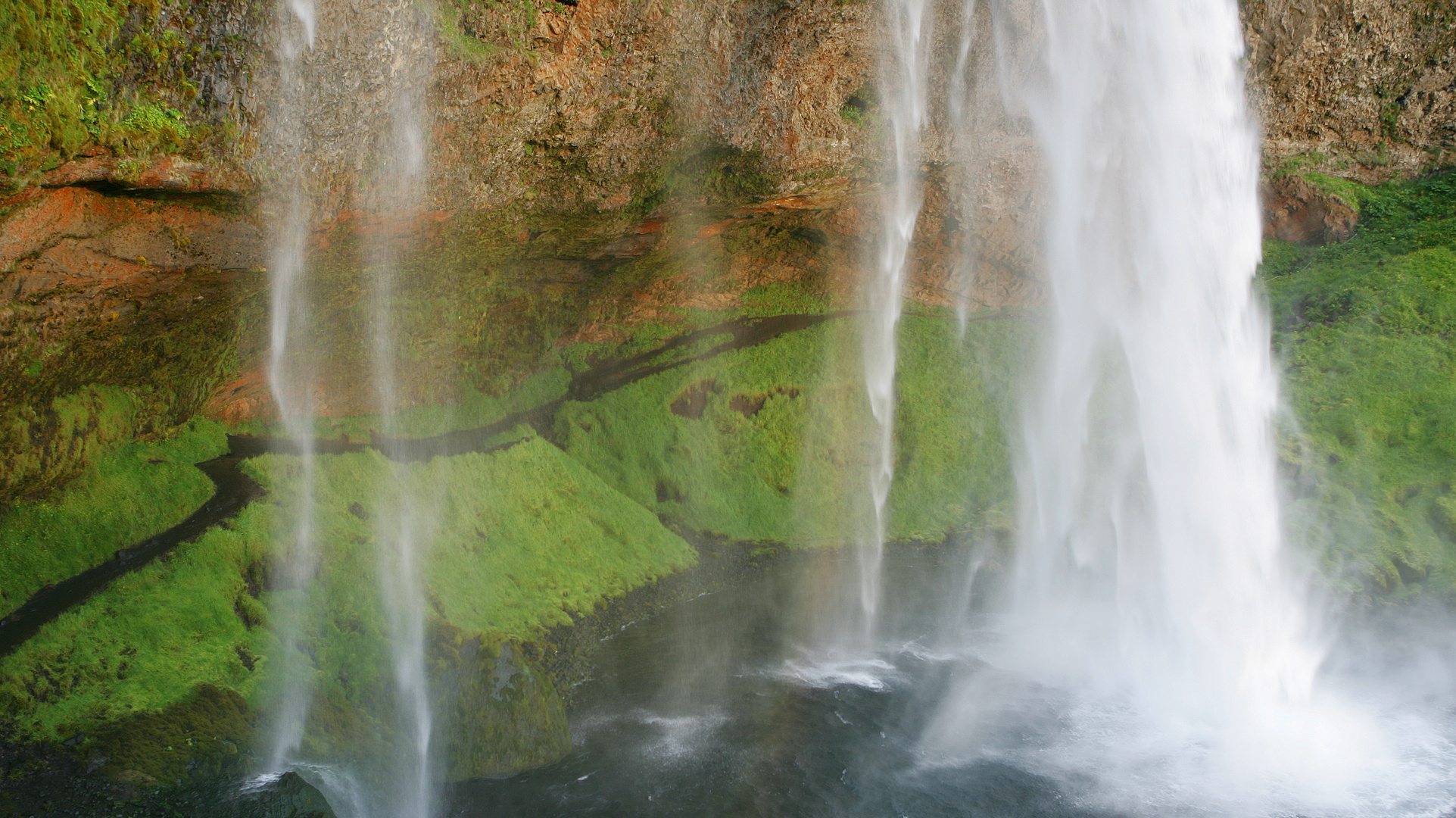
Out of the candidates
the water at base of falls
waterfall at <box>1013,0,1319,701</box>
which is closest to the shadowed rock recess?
the water at base of falls

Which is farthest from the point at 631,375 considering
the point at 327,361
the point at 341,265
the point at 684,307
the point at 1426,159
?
the point at 1426,159

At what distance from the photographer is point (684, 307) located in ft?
64.3

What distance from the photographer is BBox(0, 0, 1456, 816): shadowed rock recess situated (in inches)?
363

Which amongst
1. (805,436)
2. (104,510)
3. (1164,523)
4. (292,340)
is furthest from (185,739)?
(1164,523)

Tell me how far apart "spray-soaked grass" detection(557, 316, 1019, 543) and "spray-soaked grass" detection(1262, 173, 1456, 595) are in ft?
19.1

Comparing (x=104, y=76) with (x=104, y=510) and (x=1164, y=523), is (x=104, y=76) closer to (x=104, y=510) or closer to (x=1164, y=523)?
(x=104, y=510)

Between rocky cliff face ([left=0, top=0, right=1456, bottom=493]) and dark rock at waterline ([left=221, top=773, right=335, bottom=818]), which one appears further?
rocky cliff face ([left=0, top=0, right=1456, bottom=493])

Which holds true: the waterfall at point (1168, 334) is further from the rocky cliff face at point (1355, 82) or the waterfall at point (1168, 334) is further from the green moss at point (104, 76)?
the green moss at point (104, 76)

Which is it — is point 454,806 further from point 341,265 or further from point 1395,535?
point 1395,535

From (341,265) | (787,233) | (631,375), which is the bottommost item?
(631,375)

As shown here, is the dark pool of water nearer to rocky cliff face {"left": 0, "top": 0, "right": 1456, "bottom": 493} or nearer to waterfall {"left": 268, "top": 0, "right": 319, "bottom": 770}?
waterfall {"left": 268, "top": 0, "right": 319, "bottom": 770}

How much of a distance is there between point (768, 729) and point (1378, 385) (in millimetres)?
14996

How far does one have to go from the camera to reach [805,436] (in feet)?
63.0

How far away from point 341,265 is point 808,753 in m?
9.10
